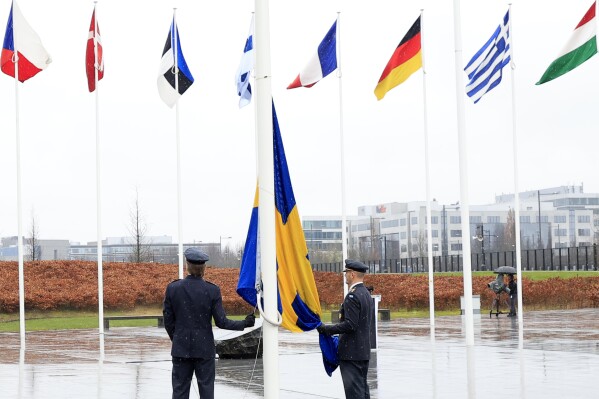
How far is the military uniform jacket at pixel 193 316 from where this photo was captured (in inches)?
364

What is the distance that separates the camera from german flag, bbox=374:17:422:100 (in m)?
22.1

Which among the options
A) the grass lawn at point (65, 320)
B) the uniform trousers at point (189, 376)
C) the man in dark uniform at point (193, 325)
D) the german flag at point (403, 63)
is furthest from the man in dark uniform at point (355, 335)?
the grass lawn at point (65, 320)

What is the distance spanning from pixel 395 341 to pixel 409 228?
11889cm

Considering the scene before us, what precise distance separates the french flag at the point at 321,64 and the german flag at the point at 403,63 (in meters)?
2.02

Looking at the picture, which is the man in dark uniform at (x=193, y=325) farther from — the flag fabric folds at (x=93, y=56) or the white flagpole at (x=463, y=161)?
the flag fabric folds at (x=93, y=56)

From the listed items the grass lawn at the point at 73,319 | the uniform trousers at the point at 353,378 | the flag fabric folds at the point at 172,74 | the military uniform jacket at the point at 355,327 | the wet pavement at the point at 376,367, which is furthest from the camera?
the grass lawn at the point at 73,319

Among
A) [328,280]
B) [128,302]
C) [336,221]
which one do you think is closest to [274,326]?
[128,302]

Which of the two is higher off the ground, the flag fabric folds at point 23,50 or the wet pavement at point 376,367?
the flag fabric folds at point 23,50

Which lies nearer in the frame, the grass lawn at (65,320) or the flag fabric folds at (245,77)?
the flag fabric folds at (245,77)

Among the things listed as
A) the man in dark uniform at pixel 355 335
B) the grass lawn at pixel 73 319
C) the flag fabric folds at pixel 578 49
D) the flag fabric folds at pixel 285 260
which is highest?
the flag fabric folds at pixel 578 49

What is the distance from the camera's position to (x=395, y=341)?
72.9ft

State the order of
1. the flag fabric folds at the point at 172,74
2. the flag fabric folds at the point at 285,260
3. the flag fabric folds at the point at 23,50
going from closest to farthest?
the flag fabric folds at the point at 285,260, the flag fabric folds at the point at 23,50, the flag fabric folds at the point at 172,74

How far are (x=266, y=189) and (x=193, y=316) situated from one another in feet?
7.07

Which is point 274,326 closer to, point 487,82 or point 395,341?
point 487,82
